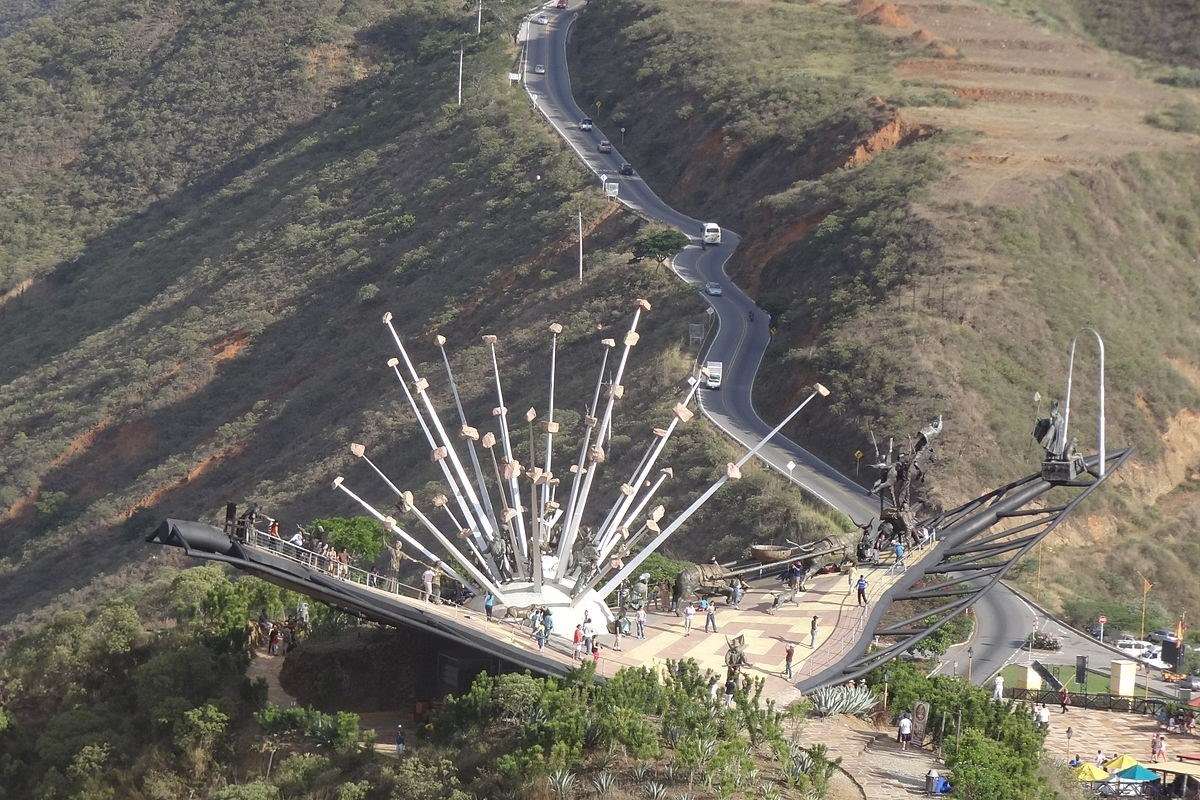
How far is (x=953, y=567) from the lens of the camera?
48656 mm

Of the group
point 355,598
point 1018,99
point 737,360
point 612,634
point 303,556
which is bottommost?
point 737,360

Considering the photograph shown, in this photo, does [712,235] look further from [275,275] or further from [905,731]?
[905,731]

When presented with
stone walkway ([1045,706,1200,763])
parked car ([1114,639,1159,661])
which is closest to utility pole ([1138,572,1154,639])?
parked car ([1114,639,1159,661])

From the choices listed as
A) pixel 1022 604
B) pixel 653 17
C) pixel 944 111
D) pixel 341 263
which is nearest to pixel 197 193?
pixel 341 263

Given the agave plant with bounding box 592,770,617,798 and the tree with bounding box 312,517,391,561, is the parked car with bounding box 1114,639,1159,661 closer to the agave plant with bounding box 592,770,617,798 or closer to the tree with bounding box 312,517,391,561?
the tree with bounding box 312,517,391,561

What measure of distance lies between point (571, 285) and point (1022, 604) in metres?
42.3

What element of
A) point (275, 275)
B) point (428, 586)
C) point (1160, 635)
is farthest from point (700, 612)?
point (275, 275)

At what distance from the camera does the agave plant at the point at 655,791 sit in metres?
35.2

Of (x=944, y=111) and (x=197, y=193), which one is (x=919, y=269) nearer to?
(x=944, y=111)

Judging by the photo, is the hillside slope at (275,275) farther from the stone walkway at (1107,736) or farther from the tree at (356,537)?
the stone walkway at (1107,736)

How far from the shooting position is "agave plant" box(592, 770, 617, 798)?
35.6 m

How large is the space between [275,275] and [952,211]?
158 feet

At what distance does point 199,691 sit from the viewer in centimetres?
4328

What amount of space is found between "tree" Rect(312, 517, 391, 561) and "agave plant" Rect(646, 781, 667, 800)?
26.6m
